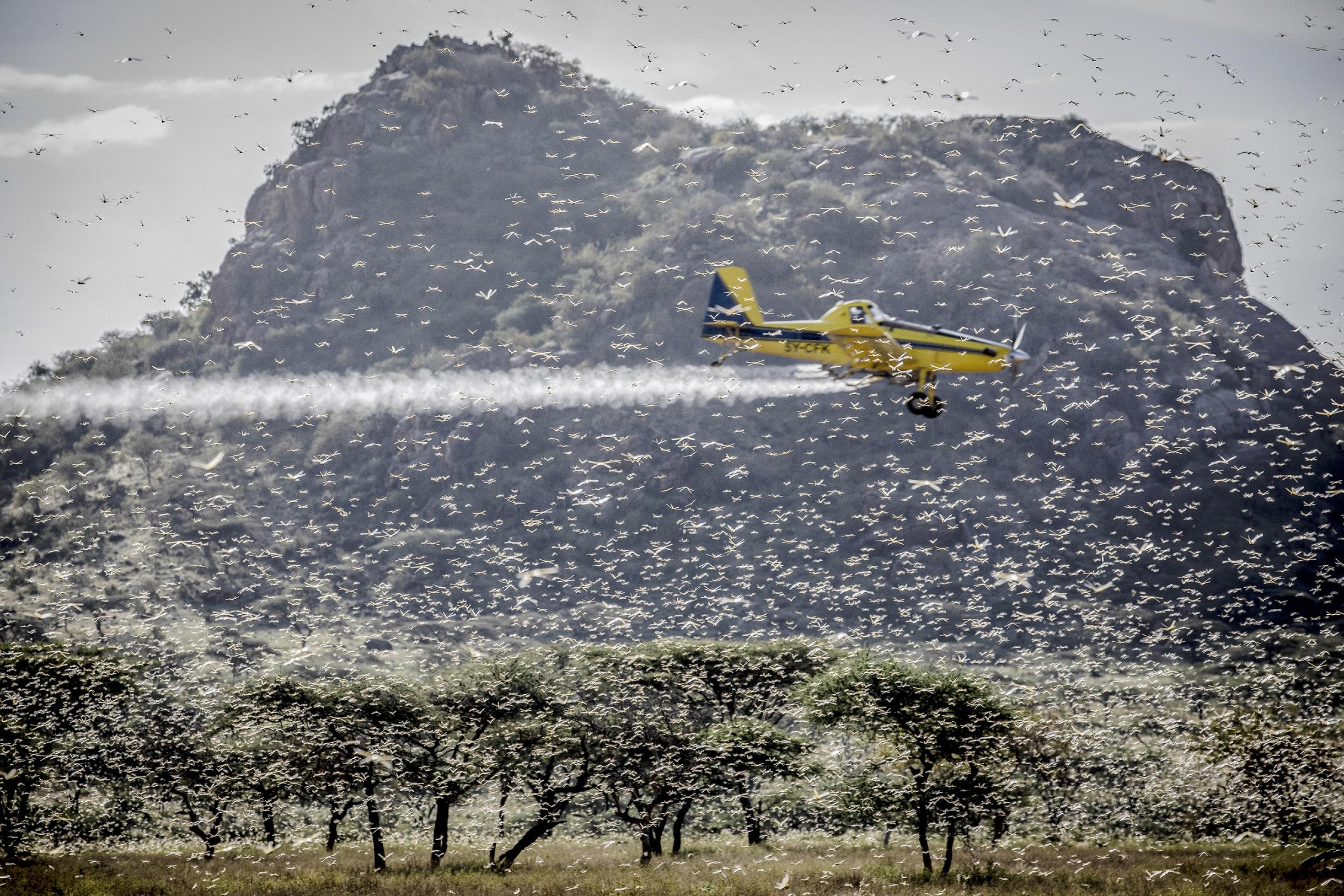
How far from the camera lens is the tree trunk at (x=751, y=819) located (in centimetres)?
5878

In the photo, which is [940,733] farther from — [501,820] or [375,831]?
[375,831]

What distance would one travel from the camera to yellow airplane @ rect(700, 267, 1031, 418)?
54.3 m

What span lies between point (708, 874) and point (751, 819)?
11476 millimetres

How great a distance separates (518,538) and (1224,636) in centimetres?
9364

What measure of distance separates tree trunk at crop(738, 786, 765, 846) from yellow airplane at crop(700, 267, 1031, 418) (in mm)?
23054

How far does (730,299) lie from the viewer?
205 ft

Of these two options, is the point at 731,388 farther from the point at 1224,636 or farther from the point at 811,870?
the point at 811,870

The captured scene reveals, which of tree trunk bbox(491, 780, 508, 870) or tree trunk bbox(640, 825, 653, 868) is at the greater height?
tree trunk bbox(491, 780, 508, 870)

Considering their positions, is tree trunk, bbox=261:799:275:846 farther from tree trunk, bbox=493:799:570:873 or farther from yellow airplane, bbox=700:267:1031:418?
yellow airplane, bbox=700:267:1031:418

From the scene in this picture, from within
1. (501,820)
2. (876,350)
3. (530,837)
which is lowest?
(501,820)

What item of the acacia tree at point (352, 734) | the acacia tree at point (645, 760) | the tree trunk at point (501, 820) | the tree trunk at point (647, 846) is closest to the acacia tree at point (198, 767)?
the acacia tree at point (352, 734)

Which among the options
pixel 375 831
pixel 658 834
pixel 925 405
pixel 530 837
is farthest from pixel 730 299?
pixel 375 831

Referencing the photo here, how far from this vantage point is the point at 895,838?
217ft

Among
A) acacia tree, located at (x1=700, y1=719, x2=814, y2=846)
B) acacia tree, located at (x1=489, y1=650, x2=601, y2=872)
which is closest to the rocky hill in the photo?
acacia tree, located at (x1=700, y1=719, x2=814, y2=846)
